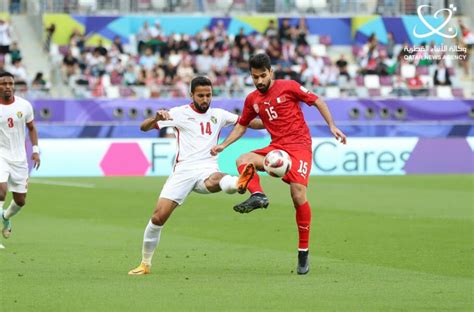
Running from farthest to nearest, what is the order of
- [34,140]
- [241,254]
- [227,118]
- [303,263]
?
[34,140], [241,254], [227,118], [303,263]

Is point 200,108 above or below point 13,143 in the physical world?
above

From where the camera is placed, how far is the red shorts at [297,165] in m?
12.2

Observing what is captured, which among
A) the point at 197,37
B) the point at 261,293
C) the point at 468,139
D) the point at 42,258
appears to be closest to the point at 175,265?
the point at 42,258

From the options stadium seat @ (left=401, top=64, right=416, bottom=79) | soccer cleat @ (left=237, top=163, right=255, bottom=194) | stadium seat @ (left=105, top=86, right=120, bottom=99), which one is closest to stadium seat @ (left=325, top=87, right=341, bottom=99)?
stadium seat @ (left=401, top=64, right=416, bottom=79)

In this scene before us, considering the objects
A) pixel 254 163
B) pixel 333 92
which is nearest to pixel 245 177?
pixel 254 163

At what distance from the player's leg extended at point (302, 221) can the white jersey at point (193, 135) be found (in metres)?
0.96

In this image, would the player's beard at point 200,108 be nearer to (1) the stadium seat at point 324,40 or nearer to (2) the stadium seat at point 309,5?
(1) the stadium seat at point 324,40

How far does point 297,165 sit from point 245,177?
88 centimetres

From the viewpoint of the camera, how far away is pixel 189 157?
41.2 feet

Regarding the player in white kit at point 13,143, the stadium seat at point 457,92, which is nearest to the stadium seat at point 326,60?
the stadium seat at point 457,92

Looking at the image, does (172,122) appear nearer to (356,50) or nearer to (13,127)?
(13,127)

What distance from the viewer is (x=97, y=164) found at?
3053 centimetres

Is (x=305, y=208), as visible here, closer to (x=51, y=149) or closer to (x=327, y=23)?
(x=51, y=149)

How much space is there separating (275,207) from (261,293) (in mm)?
11483
